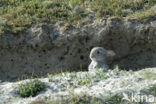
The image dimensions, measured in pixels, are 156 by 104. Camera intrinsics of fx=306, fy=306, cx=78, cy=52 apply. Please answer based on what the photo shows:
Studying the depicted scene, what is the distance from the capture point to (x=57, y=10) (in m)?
11.2

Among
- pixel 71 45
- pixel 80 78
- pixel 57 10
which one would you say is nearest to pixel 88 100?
pixel 80 78

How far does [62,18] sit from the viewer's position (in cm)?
1079

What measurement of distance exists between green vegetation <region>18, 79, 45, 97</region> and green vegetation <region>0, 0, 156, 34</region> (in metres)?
4.09

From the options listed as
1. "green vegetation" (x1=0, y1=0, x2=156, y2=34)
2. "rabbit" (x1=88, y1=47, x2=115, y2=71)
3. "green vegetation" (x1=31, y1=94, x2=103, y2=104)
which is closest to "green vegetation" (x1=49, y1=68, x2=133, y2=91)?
"green vegetation" (x1=31, y1=94, x2=103, y2=104)

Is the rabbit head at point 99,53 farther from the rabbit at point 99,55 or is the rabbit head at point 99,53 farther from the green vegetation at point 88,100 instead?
the green vegetation at point 88,100

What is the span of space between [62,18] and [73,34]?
90 cm

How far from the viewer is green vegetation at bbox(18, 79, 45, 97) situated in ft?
21.1

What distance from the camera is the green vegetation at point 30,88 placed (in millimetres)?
6418

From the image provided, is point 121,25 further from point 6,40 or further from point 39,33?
point 6,40

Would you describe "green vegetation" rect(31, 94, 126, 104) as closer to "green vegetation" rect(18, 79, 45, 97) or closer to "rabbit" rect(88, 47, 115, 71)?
"green vegetation" rect(18, 79, 45, 97)

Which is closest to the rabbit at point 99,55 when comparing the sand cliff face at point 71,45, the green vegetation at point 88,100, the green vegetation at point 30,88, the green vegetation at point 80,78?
the sand cliff face at point 71,45

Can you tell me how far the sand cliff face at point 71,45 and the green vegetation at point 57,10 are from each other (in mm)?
326

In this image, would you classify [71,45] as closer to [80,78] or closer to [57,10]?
[57,10]

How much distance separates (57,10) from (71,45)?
5.49 feet
